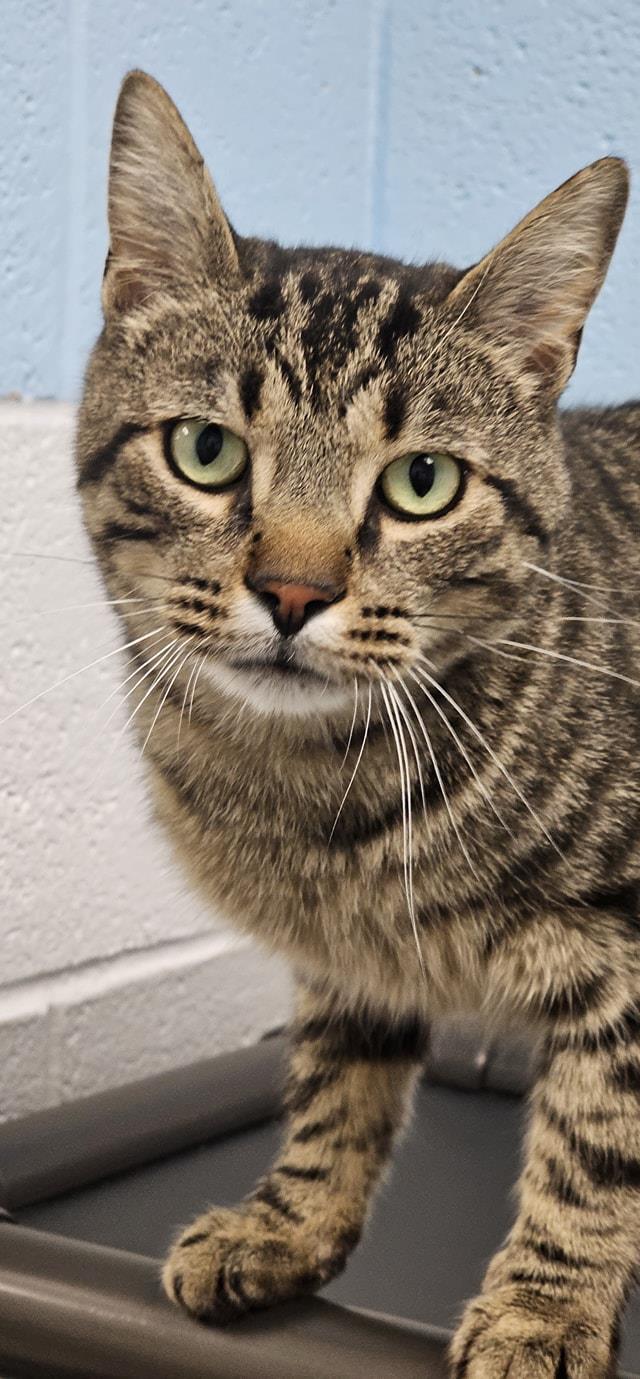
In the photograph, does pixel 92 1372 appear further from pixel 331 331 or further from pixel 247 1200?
pixel 331 331

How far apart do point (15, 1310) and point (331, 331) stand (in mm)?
687

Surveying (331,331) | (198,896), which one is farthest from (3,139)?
(198,896)

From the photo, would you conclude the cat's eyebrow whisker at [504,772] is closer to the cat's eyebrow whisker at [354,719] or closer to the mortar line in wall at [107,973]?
the cat's eyebrow whisker at [354,719]

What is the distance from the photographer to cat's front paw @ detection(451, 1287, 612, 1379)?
0.93 meters

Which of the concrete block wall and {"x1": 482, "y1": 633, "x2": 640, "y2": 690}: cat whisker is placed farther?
the concrete block wall

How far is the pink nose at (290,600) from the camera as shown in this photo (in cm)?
86

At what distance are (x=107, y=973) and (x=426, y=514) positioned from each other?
95cm

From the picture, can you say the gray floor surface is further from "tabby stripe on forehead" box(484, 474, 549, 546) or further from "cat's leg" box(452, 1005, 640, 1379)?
"tabby stripe on forehead" box(484, 474, 549, 546)

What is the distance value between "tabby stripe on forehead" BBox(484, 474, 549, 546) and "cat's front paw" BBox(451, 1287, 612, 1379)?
51 centimetres

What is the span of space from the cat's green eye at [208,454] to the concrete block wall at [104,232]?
12.9 inches

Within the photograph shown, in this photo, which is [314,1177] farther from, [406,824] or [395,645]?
[395,645]

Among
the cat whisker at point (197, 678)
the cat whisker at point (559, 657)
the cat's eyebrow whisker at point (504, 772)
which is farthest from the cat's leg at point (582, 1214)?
the cat whisker at point (197, 678)

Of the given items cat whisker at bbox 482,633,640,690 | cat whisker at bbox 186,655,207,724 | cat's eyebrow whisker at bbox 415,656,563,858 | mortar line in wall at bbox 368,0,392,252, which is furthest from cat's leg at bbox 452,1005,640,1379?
mortar line in wall at bbox 368,0,392,252

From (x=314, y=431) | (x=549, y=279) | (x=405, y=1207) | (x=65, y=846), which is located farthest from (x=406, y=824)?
(x=65, y=846)
